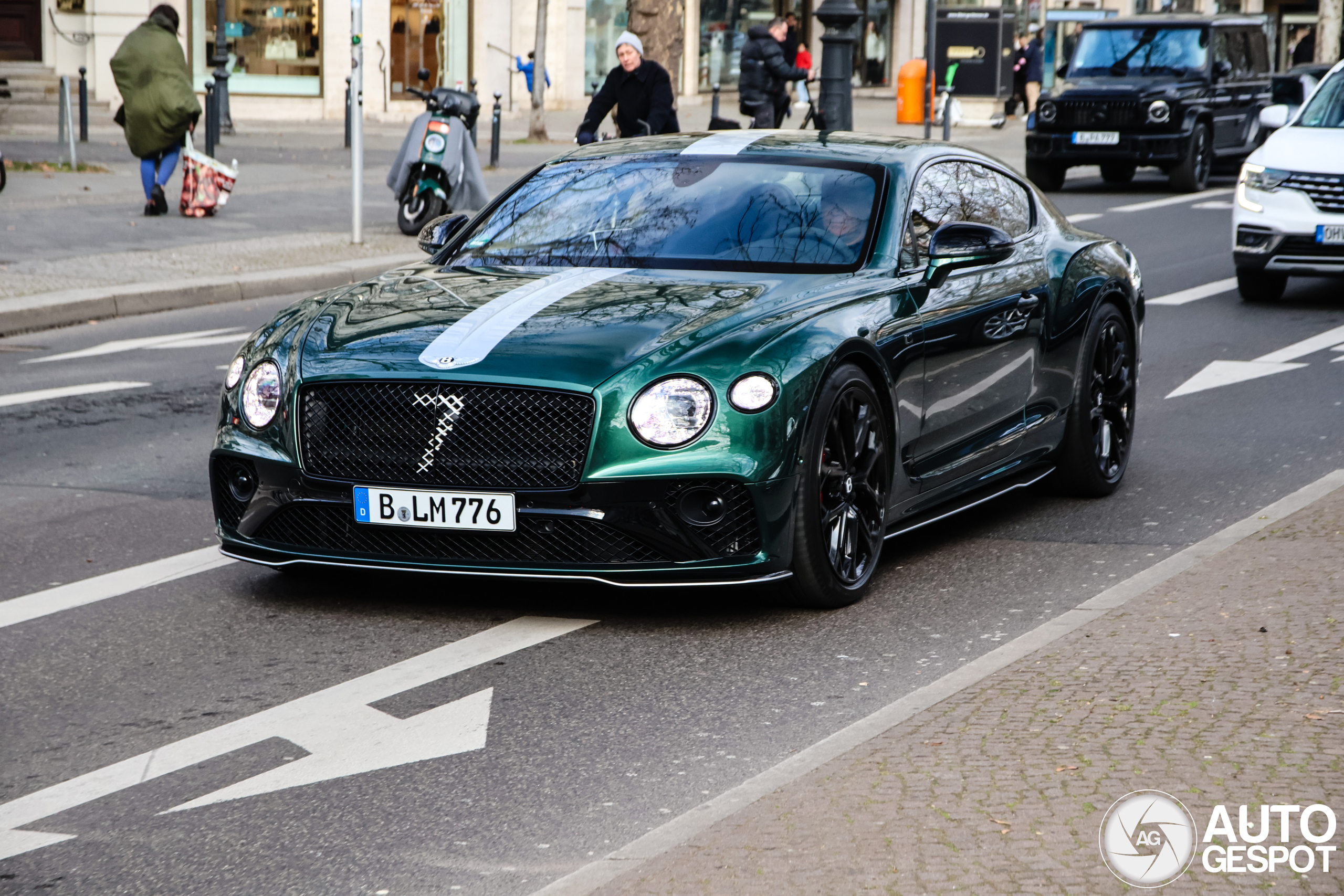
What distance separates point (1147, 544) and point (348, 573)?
9.22 feet

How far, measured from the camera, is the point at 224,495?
238 inches

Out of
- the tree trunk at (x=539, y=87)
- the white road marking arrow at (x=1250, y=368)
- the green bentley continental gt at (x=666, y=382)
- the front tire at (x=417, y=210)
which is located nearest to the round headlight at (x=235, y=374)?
the green bentley continental gt at (x=666, y=382)

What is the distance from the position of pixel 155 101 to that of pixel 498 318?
12.9 meters

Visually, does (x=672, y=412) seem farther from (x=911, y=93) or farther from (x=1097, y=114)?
(x=911, y=93)

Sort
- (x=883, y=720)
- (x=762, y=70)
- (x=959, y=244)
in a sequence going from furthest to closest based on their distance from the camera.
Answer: (x=762, y=70) < (x=959, y=244) < (x=883, y=720)

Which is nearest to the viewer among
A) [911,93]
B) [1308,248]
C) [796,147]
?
[796,147]

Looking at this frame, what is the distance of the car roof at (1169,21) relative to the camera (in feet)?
79.5

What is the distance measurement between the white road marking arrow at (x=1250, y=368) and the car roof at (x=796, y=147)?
3.53 metres

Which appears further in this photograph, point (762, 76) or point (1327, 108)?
point (762, 76)

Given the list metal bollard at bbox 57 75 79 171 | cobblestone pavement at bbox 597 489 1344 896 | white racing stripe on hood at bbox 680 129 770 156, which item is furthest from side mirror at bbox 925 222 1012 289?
metal bollard at bbox 57 75 79 171

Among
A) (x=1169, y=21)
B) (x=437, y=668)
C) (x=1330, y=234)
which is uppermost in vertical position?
(x=1169, y=21)

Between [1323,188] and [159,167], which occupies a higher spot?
[1323,188]

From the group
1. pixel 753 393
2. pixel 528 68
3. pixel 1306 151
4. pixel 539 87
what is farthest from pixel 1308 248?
pixel 528 68

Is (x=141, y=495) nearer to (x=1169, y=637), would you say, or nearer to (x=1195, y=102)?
(x=1169, y=637)
